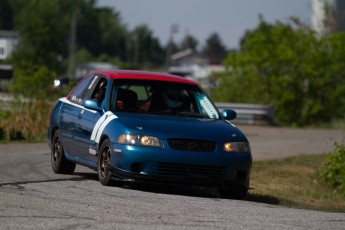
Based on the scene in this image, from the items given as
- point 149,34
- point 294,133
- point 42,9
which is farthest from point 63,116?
point 149,34

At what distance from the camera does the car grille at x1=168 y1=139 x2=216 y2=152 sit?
39.6 feet

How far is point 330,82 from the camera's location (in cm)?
3997

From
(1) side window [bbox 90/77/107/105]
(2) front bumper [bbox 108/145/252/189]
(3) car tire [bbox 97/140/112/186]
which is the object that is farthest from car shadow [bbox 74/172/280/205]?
(1) side window [bbox 90/77/107/105]

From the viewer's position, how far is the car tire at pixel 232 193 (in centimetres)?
1272

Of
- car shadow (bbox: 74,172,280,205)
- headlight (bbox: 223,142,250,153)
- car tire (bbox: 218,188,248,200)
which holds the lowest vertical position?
car shadow (bbox: 74,172,280,205)

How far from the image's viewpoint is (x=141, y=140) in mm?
12055

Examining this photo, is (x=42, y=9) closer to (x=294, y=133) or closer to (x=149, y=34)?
(x=294, y=133)

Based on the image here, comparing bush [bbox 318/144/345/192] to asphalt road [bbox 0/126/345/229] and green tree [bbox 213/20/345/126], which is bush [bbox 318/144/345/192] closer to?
asphalt road [bbox 0/126/345/229]

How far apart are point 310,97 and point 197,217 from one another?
99.3 ft

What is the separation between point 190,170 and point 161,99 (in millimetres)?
1466

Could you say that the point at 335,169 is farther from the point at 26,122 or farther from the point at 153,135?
the point at 26,122

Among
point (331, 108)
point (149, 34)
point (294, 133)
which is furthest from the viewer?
point (149, 34)

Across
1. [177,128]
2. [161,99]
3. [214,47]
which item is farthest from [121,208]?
[214,47]

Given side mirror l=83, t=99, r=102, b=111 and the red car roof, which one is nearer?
side mirror l=83, t=99, r=102, b=111
